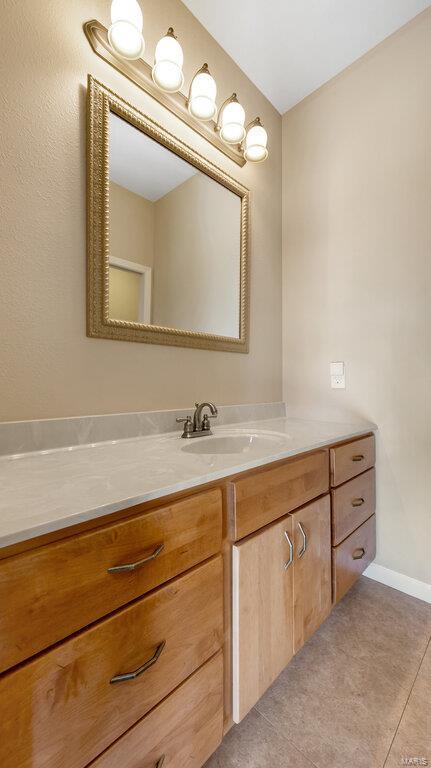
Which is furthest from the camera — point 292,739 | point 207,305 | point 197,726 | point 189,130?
point 207,305

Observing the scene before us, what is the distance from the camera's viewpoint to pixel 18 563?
428mm

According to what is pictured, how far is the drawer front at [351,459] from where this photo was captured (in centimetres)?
115

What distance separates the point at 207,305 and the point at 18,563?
3.91 feet

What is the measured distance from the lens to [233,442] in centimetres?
127

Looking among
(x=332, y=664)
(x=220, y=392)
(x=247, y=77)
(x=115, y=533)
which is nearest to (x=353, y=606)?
(x=332, y=664)

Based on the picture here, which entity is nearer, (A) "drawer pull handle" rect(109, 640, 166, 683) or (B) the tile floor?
(A) "drawer pull handle" rect(109, 640, 166, 683)

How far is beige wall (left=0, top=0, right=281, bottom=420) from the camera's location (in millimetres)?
868

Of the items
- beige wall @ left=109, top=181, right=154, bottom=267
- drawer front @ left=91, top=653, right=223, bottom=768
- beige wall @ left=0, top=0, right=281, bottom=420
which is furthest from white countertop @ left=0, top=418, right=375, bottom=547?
beige wall @ left=109, top=181, right=154, bottom=267

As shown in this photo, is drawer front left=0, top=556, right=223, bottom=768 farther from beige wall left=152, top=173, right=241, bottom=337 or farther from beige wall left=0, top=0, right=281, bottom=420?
beige wall left=152, top=173, right=241, bottom=337

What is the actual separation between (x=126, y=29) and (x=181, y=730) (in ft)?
6.21

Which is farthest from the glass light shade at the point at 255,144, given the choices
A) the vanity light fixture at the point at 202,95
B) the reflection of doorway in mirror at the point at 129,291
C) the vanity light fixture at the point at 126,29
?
the reflection of doorway in mirror at the point at 129,291

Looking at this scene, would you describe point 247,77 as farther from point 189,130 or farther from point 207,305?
point 207,305

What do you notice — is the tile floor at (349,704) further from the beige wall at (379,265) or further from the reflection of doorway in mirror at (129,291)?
the reflection of doorway in mirror at (129,291)

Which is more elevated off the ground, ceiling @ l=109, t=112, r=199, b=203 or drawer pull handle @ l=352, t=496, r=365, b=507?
ceiling @ l=109, t=112, r=199, b=203
